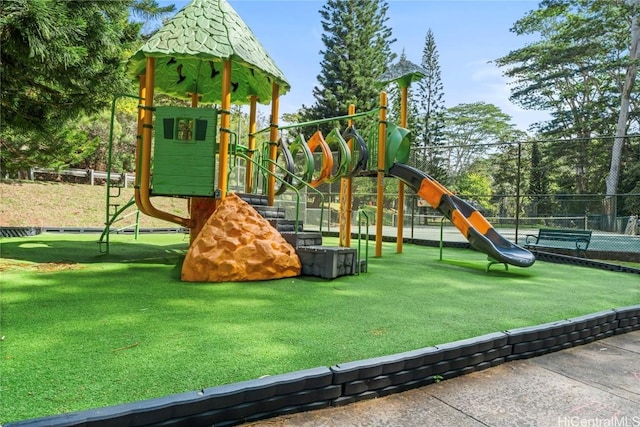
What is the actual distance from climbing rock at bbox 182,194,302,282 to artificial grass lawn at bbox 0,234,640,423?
20cm

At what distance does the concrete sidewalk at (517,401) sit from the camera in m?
2.06

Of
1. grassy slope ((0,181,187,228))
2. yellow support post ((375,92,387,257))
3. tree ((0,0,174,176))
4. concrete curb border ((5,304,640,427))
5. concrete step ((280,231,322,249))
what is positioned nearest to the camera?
concrete curb border ((5,304,640,427))

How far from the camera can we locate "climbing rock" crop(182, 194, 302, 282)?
4.98 m

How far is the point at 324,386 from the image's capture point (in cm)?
215

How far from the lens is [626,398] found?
2.41 meters

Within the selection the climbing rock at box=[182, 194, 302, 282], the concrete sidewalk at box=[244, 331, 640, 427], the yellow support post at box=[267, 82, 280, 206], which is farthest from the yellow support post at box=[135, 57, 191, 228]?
the concrete sidewalk at box=[244, 331, 640, 427]

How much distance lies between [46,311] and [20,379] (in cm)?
150

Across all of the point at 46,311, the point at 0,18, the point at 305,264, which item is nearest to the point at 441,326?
the point at 305,264

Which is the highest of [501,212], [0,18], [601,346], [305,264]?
[0,18]

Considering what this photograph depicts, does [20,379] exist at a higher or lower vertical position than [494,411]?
higher

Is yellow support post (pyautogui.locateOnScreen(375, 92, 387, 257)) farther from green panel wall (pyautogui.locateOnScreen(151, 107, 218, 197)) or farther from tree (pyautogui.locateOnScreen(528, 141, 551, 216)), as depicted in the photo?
tree (pyautogui.locateOnScreen(528, 141, 551, 216))

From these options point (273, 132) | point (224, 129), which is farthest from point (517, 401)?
point (273, 132)

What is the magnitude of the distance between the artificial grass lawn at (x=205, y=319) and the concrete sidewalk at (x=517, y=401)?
0.35 metres

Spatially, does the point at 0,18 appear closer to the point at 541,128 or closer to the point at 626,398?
the point at 626,398
